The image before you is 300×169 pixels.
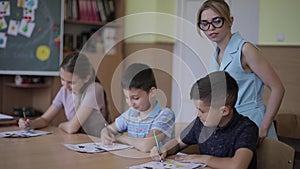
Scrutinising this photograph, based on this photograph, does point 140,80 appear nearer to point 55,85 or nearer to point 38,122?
point 38,122

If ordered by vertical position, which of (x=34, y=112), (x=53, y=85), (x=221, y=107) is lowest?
(x=34, y=112)

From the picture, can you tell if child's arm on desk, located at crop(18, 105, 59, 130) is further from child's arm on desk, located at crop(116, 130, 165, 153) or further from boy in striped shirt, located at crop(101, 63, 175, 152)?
child's arm on desk, located at crop(116, 130, 165, 153)

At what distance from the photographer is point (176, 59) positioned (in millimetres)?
4371

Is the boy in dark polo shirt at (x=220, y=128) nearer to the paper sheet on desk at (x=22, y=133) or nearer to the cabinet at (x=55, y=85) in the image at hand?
the paper sheet on desk at (x=22, y=133)

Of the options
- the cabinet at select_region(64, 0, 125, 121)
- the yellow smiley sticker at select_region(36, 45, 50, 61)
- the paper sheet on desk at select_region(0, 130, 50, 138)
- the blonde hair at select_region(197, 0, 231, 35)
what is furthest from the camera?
the cabinet at select_region(64, 0, 125, 121)

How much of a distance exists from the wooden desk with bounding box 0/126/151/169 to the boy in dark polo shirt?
0.41 ft

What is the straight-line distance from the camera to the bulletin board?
3.81 meters

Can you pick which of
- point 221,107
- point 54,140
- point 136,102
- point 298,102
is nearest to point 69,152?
point 54,140

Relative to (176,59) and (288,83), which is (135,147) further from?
(176,59)

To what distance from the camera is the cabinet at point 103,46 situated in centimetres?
423

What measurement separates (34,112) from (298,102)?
2410 mm

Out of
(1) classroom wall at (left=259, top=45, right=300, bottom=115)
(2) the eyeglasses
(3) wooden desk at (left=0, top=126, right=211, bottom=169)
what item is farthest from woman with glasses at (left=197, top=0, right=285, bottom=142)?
(1) classroom wall at (left=259, top=45, right=300, bottom=115)

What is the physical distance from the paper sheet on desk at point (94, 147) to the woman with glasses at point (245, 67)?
0.56 metres

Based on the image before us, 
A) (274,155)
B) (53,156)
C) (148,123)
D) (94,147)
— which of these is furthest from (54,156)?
(274,155)
